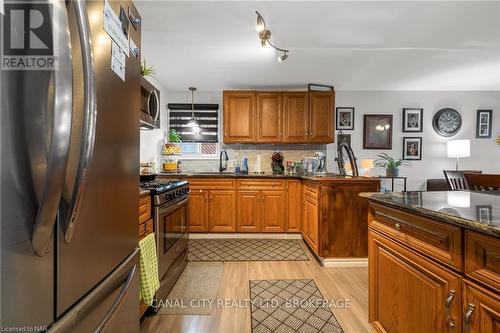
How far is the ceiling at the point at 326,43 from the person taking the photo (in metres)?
2.01

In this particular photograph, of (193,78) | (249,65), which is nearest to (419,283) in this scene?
(249,65)

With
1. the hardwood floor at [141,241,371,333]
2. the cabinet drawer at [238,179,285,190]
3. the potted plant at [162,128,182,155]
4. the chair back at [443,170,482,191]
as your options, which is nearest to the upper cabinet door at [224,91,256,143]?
the cabinet drawer at [238,179,285,190]

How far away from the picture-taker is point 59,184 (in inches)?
18.5

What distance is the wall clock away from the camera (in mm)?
4273

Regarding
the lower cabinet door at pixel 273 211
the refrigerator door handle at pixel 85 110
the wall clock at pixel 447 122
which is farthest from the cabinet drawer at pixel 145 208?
the wall clock at pixel 447 122

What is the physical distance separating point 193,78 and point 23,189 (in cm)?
350

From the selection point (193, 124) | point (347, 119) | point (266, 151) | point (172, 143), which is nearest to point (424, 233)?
point (266, 151)

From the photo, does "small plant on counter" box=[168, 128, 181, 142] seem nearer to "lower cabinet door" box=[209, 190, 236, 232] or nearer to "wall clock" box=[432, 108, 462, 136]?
"lower cabinet door" box=[209, 190, 236, 232]

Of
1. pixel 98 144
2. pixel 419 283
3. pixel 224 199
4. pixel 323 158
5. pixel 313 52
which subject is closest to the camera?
pixel 98 144

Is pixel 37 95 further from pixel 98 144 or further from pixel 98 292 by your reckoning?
pixel 98 292

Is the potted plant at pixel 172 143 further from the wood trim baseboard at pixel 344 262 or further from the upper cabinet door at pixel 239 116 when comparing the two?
the wood trim baseboard at pixel 344 262

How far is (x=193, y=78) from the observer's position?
3.63 metres

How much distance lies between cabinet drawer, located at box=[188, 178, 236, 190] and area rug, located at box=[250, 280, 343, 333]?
1543mm

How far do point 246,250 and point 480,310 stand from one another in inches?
94.8
